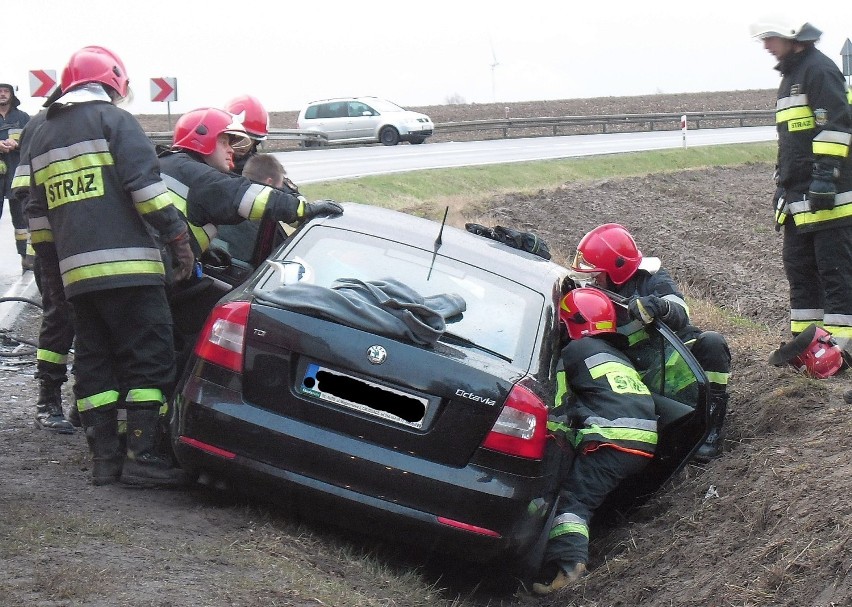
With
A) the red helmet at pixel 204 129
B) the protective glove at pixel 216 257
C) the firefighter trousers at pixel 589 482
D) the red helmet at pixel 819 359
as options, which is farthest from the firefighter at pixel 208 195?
the red helmet at pixel 819 359

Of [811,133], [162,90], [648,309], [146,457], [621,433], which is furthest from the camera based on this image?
[162,90]

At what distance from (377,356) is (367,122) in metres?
28.8

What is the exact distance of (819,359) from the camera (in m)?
6.77

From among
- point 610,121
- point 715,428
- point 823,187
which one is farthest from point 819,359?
point 610,121

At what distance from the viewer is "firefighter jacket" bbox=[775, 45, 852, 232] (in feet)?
23.6

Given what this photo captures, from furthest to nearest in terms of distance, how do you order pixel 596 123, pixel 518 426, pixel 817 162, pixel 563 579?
pixel 596 123 < pixel 817 162 < pixel 563 579 < pixel 518 426

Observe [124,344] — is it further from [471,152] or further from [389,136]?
[389,136]

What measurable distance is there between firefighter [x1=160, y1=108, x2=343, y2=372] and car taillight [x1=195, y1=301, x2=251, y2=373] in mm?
1020

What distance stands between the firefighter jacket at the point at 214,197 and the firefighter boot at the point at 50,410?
1.23m

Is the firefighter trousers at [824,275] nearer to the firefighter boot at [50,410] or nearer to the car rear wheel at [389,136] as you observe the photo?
the firefighter boot at [50,410]

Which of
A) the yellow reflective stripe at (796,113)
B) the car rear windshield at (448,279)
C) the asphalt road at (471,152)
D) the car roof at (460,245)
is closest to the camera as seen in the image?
the car rear windshield at (448,279)

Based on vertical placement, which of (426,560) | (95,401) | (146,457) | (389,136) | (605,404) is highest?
(605,404)

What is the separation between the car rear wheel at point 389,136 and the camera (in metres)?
32.5

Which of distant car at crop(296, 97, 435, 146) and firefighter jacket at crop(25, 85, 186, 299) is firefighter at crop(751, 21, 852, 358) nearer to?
firefighter jacket at crop(25, 85, 186, 299)
